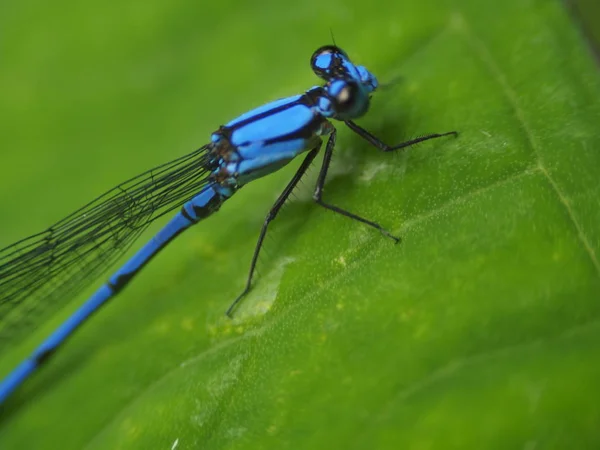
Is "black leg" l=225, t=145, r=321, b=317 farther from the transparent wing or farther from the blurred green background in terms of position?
the transparent wing

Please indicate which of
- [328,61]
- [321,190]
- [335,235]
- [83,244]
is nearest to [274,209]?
[321,190]

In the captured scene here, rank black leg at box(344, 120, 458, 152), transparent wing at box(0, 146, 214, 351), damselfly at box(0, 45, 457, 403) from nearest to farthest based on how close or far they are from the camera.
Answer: black leg at box(344, 120, 458, 152)
damselfly at box(0, 45, 457, 403)
transparent wing at box(0, 146, 214, 351)

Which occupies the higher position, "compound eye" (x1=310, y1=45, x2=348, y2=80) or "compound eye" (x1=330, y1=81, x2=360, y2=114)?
"compound eye" (x1=310, y1=45, x2=348, y2=80)

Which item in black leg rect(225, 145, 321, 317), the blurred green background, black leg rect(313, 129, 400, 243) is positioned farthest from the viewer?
black leg rect(225, 145, 321, 317)

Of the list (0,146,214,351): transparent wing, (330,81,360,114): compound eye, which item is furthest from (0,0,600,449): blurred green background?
(330,81,360,114): compound eye

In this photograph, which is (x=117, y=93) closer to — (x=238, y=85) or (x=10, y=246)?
(x=238, y=85)

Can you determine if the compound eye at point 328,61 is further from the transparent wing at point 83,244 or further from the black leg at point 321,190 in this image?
the transparent wing at point 83,244

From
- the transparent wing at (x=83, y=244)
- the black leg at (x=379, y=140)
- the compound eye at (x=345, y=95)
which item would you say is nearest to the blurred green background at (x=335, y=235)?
the black leg at (x=379, y=140)
